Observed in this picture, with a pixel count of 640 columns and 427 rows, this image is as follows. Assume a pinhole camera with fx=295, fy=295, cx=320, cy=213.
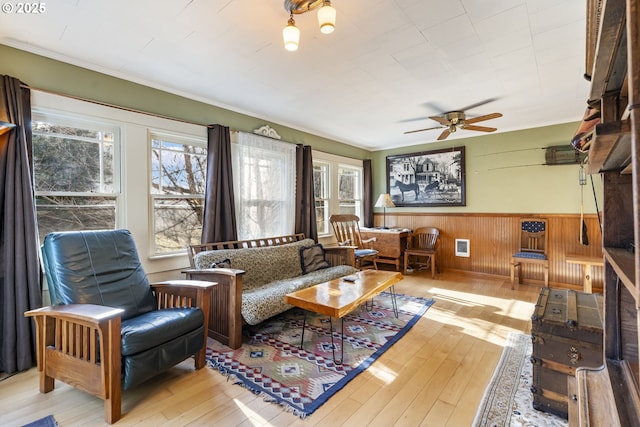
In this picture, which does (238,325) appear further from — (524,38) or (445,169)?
(445,169)

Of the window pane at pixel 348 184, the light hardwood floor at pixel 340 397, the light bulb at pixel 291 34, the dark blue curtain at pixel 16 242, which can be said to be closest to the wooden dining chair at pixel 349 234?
the window pane at pixel 348 184

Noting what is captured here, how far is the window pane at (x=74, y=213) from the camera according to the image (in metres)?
2.42

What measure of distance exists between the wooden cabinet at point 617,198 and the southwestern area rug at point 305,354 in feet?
4.34

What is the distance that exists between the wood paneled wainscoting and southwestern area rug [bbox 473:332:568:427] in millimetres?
2651

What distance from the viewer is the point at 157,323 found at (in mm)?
1858

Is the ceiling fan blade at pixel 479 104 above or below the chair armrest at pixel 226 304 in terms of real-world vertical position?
above

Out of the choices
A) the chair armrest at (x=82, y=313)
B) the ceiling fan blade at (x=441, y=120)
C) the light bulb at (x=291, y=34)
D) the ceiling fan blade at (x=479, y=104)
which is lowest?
the chair armrest at (x=82, y=313)

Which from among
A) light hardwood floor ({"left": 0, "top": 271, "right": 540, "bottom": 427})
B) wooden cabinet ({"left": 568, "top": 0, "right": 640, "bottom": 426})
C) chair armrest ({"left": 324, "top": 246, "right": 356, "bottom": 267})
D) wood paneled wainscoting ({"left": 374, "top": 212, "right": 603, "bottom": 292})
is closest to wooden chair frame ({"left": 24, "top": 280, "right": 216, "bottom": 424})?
light hardwood floor ({"left": 0, "top": 271, "right": 540, "bottom": 427})

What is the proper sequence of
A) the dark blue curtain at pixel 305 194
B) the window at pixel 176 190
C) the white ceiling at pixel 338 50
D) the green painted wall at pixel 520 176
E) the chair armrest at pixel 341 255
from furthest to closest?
the dark blue curtain at pixel 305 194 < the green painted wall at pixel 520 176 < the chair armrest at pixel 341 255 < the window at pixel 176 190 < the white ceiling at pixel 338 50

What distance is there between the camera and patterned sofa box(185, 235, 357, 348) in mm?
2461

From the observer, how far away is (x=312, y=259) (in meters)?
3.77

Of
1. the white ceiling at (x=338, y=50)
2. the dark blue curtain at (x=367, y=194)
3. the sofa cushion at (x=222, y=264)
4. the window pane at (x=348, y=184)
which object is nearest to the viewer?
the white ceiling at (x=338, y=50)

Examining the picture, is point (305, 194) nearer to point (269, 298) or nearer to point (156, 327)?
point (269, 298)

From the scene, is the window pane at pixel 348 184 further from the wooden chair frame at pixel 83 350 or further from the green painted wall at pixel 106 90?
the wooden chair frame at pixel 83 350
